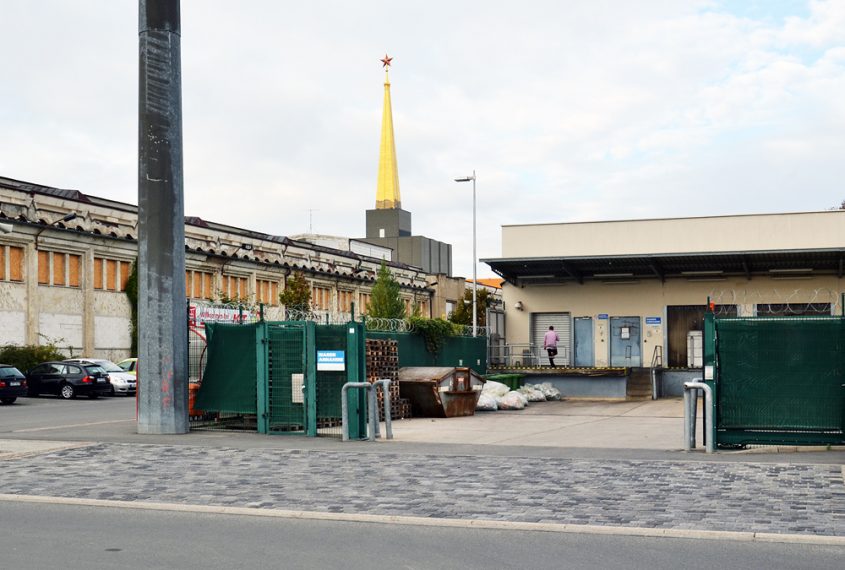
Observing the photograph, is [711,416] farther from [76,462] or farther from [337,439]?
[76,462]

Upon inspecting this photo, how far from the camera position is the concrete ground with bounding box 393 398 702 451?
706 inches

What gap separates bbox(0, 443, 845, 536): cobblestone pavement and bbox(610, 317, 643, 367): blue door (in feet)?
89.0

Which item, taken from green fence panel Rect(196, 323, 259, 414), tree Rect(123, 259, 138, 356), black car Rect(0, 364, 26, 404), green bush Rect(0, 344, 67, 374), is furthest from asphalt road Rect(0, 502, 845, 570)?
tree Rect(123, 259, 138, 356)

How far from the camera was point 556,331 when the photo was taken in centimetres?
4219

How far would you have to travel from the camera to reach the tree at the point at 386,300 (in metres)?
64.6

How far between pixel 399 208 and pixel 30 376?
73.9 metres

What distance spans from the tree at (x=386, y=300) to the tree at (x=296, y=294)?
14.4 ft

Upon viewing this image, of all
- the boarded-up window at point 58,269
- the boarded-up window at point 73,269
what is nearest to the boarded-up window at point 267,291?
the boarded-up window at point 73,269

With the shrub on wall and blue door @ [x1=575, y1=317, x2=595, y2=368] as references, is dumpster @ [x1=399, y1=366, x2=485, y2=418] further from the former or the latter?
blue door @ [x1=575, y1=317, x2=595, y2=368]

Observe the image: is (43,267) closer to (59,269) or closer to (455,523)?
(59,269)

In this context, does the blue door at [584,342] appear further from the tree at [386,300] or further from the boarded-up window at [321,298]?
the boarded-up window at [321,298]

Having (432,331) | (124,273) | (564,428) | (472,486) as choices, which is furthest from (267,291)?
Answer: (472,486)

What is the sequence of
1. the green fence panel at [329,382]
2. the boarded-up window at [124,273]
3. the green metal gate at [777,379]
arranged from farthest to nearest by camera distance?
1. the boarded-up window at [124,273]
2. the green fence panel at [329,382]
3. the green metal gate at [777,379]

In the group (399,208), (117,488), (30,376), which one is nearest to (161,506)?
(117,488)
